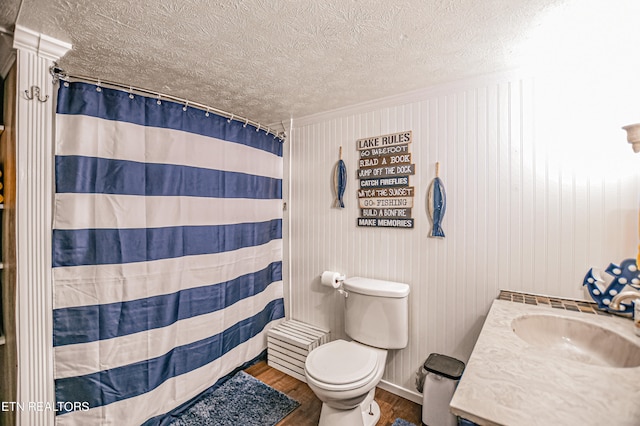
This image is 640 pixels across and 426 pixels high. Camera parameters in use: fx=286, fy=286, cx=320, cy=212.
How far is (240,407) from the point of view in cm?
189

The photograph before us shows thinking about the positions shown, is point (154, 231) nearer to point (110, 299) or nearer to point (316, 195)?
point (110, 299)

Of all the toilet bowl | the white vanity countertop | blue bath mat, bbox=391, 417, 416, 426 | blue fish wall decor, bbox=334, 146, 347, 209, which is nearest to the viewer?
the white vanity countertop

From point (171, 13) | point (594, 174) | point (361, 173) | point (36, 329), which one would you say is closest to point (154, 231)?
point (36, 329)

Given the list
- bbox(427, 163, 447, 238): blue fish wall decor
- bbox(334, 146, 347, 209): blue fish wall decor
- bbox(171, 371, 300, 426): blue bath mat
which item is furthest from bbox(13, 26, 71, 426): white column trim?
bbox(427, 163, 447, 238): blue fish wall decor

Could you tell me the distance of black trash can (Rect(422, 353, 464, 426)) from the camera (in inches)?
63.8

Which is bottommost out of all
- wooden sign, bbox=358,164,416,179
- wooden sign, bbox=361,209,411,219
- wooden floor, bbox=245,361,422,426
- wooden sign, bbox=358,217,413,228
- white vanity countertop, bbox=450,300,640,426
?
wooden floor, bbox=245,361,422,426

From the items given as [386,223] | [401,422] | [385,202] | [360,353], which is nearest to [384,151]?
[385,202]

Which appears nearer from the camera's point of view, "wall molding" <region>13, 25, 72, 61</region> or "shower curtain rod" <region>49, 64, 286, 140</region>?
"wall molding" <region>13, 25, 72, 61</region>

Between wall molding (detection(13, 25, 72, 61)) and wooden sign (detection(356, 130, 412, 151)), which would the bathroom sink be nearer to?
wooden sign (detection(356, 130, 412, 151))

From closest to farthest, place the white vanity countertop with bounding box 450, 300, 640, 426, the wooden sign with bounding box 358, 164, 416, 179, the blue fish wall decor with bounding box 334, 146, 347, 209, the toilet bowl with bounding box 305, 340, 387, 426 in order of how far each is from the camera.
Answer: the white vanity countertop with bounding box 450, 300, 640, 426 → the toilet bowl with bounding box 305, 340, 387, 426 → the wooden sign with bounding box 358, 164, 416, 179 → the blue fish wall decor with bounding box 334, 146, 347, 209

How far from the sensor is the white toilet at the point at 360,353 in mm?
1514

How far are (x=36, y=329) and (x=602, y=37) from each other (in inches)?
113

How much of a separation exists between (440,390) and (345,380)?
1.98 feet

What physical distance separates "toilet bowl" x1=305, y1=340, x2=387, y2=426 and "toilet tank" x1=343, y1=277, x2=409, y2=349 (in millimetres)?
108
